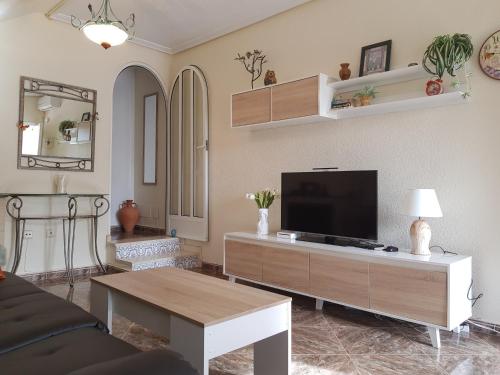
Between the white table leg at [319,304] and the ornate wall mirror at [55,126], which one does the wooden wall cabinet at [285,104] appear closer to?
the white table leg at [319,304]

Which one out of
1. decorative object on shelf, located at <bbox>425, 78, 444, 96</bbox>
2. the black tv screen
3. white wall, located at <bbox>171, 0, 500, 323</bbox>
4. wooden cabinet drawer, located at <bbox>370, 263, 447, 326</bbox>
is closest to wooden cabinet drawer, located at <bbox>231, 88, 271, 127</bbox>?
white wall, located at <bbox>171, 0, 500, 323</bbox>

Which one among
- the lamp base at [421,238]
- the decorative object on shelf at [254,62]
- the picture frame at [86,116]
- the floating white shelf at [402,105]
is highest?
the decorative object on shelf at [254,62]

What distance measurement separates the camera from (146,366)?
0.94 metres

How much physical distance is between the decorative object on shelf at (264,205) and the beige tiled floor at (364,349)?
102cm

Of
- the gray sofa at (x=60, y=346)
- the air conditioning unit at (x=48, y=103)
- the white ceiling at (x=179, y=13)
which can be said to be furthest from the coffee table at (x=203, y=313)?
the white ceiling at (x=179, y=13)

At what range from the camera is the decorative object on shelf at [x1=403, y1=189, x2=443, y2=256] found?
2.73 m

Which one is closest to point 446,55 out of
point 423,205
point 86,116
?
point 423,205

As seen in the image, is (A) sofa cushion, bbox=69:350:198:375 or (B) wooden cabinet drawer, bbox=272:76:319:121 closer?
(A) sofa cushion, bbox=69:350:198:375

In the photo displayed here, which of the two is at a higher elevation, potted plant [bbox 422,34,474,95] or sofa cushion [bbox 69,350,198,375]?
potted plant [bbox 422,34,474,95]

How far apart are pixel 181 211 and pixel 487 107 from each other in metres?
3.78

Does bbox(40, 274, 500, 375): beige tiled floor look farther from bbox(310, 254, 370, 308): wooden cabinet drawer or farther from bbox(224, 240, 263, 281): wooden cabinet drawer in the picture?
bbox(224, 240, 263, 281): wooden cabinet drawer

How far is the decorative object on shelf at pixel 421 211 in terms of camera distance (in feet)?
8.95

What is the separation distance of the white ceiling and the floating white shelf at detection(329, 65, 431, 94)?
1.10 meters

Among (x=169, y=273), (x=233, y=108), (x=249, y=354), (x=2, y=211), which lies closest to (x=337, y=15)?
(x=233, y=108)
